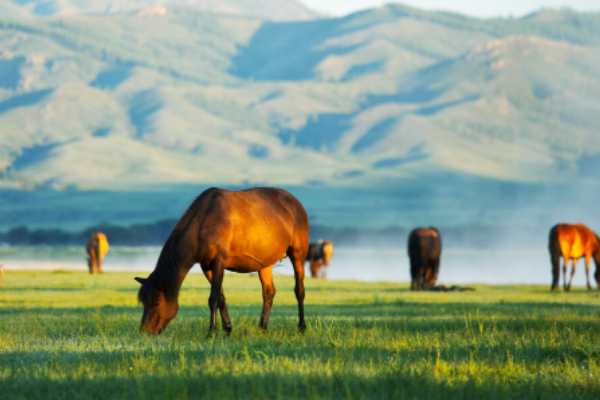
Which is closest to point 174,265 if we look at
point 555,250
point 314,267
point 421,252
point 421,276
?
point 421,252

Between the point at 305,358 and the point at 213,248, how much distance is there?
2558 mm

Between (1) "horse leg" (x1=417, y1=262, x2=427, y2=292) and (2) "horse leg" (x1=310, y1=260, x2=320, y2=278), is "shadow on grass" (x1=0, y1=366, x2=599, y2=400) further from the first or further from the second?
(2) "horse leg" (x1=310, y1=260, x2=320, y2=278)

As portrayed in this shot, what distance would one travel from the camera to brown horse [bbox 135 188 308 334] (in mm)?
12102

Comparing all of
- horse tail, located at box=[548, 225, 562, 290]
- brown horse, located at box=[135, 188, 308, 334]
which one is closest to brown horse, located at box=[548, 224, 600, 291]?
horse tail, located at box=[548, 225, 562, 290]

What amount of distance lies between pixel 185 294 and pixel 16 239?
10387cm

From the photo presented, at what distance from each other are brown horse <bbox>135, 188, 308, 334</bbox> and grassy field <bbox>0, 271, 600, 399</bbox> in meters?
0.47

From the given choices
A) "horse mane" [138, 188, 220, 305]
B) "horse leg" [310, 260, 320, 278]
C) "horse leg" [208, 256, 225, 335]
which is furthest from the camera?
"horse leg" [310, 260, 320, 278]

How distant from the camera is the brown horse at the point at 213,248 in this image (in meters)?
12.1

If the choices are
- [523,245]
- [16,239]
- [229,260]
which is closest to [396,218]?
[523,245]

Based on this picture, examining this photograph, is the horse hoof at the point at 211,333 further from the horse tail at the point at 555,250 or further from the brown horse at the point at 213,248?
the horse tail at the point at 555,250

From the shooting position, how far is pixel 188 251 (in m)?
12.1

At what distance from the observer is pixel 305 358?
1020 cm

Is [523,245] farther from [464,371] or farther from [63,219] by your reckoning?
[464,371]

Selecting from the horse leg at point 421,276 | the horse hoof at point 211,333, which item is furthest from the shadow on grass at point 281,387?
the horse leg at point 421,276
